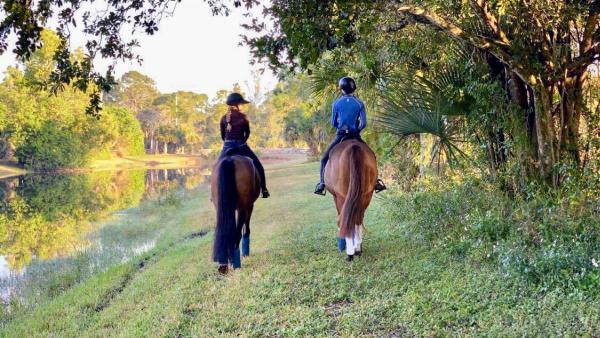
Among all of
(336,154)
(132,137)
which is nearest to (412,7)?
(336,154)

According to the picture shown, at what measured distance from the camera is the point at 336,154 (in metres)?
6.20

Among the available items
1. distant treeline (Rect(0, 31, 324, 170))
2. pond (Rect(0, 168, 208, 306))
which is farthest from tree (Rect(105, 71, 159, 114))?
pond (Rect(0, 168, 208, 306))

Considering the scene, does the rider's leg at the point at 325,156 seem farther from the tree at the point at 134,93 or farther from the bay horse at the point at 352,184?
the tree at the point at 134,93

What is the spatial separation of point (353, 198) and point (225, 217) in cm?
159

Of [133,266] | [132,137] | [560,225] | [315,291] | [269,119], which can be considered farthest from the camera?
[269,119]

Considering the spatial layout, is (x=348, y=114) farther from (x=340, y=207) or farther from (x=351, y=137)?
(x=340, y=207)

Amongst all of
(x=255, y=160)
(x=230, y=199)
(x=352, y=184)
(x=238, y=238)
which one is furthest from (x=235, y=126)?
(x=352, y=184)

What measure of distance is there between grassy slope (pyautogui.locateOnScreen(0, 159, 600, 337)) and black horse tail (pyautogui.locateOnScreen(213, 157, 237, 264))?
315 millimetres

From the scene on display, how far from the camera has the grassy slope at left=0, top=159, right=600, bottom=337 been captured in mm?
3773

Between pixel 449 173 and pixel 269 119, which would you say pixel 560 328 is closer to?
pixel 449 173

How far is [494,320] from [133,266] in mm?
6364

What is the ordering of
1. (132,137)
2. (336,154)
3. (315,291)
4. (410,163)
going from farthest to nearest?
(132,137), (410,163), (336,154), (315,291)

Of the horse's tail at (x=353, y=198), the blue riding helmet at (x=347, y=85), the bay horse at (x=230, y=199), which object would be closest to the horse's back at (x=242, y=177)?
the bay horse at (x=230, y=199)

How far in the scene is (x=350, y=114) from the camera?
20.4 ft
